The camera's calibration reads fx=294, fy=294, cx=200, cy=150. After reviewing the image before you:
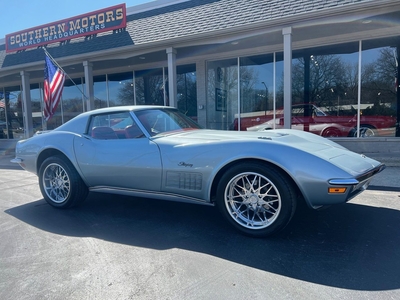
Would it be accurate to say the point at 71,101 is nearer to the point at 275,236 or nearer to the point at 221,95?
the point at 221,95

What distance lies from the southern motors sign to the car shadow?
7736 mm

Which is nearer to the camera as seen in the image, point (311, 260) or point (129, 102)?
point (311, 260)

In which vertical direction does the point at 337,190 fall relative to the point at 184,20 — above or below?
below

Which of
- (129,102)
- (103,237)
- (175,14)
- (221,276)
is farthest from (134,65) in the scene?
(221,276)

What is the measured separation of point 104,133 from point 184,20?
6.08 metres

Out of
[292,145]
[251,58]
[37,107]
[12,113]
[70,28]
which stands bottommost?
[292,145]

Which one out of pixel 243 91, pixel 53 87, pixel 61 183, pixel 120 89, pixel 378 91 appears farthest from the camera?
pixel 120 89

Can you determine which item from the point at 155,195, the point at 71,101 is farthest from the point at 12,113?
the point at 155,195

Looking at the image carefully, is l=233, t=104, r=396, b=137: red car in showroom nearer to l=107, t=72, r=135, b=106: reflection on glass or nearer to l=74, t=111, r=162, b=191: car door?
l=107, t=72, r=135, b=106: reflection on glass

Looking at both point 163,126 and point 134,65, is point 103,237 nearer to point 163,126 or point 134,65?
point 163,126

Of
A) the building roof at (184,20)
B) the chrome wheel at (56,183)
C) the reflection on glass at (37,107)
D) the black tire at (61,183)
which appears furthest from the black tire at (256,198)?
the reflection on glass at (37,107)

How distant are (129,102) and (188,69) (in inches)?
131

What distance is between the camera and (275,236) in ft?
9.89

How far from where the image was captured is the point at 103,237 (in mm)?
3225
